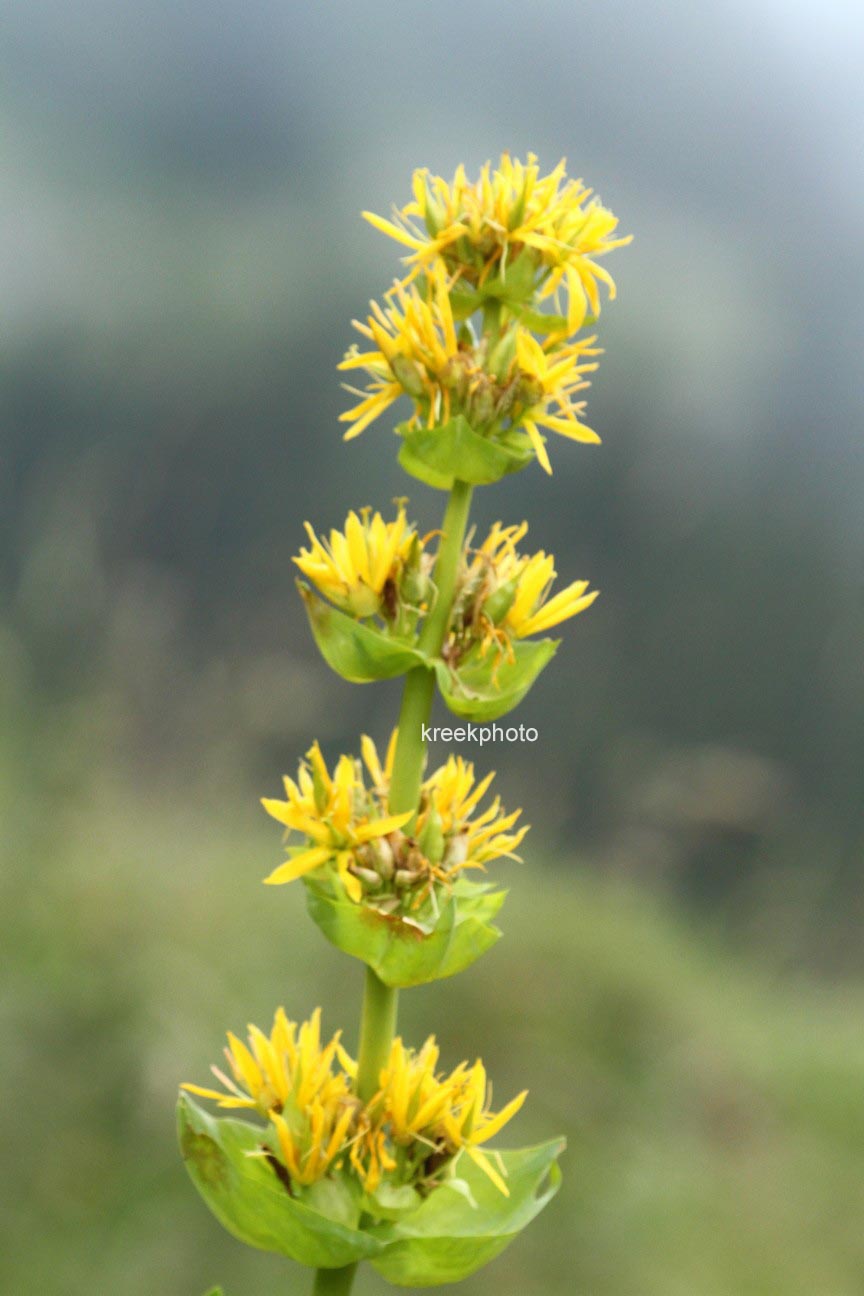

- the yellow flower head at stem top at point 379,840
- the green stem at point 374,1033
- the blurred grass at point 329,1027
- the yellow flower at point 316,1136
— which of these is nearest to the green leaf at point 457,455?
the yellow flower head at stem top at point 379,840

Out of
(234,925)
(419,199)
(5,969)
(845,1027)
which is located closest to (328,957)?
(234,925)

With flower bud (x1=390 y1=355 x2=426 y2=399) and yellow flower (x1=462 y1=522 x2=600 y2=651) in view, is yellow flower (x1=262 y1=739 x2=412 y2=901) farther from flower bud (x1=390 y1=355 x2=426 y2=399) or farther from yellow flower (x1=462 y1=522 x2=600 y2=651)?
flower bud (x1=390 y1=355 x2=426 y2=399)

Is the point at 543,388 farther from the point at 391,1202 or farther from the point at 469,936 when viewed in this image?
the point at 391,1202

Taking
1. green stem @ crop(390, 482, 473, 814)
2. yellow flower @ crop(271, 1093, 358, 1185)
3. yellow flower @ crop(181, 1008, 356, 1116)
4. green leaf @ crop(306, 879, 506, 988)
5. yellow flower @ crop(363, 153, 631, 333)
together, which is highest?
yellow flower @ crop(363, 153, 631, 333)

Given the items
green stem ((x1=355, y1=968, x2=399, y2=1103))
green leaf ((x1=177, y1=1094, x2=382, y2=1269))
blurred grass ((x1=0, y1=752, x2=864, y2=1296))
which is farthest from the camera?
blurred grass ((x1=0, y1=752, x2=864, y2=1296))

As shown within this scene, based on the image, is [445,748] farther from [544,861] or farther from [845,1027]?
[845,1027]

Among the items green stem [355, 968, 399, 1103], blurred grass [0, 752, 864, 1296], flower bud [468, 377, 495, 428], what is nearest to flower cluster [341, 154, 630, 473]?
flower bud [468, 377, 495, 428]

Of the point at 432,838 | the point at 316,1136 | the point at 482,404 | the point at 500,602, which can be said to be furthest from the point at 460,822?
the point at 482,404
